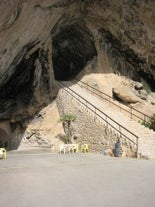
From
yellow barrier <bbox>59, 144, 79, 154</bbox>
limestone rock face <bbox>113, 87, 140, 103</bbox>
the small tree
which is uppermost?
limestone rock face <bbox>113, 87, 140, 103</bbox>

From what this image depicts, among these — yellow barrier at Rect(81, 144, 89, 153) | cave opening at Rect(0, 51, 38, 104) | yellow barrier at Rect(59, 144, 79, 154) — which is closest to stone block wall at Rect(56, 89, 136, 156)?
yellow barrier at Rect(81, 144, 89, 153)

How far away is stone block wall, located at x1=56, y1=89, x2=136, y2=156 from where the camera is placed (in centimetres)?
1796

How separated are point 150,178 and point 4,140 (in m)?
19.8

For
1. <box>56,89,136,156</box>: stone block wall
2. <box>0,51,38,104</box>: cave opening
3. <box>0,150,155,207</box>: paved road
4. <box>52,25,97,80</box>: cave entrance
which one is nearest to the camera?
<box>0,150,155,207</box>: paved road

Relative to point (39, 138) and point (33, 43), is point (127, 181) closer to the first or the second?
point (33, 43)

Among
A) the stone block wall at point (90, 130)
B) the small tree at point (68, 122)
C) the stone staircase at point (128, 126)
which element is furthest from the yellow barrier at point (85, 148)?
the small tree at point (68, 122)

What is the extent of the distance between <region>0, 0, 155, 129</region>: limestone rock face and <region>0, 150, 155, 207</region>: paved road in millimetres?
10947

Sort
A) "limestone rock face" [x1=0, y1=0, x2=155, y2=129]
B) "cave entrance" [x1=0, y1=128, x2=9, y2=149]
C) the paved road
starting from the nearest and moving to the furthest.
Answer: the paved road < "limestone rock face" [x1=0, y1=0, x2=155, y2=129] < "cave entrance" [x1=0, y1=128, x2=9, y2=149]

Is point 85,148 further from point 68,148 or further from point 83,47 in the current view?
point 83,47

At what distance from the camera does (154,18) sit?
82.2 ft

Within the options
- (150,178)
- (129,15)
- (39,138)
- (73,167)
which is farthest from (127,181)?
(129,15)

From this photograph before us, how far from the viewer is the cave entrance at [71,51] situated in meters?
27.9

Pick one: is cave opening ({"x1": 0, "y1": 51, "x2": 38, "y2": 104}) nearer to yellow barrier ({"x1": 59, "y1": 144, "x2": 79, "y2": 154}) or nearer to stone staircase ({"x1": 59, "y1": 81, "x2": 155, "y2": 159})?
stone staircase ({"x1": 59, "y1": 81, "x2": 155, "y2": 159})

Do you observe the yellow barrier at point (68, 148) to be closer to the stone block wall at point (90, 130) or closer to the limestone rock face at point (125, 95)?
the stone block wall at point (90, 130)
